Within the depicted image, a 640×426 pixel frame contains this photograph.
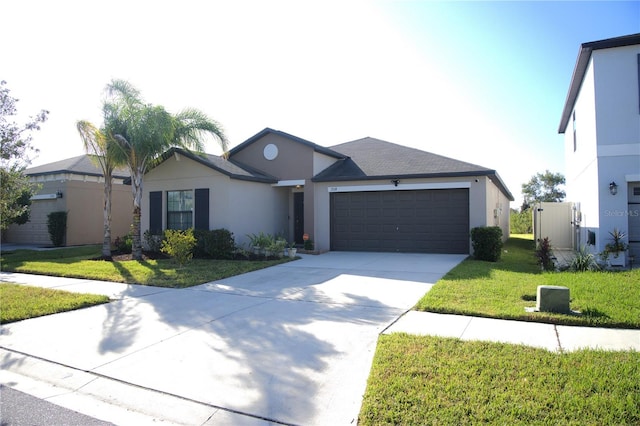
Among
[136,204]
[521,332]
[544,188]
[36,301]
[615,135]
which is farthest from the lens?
[544,188]

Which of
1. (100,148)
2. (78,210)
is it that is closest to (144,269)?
(100,148)

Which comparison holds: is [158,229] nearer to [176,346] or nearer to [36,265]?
[36,265]

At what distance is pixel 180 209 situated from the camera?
15.5 m

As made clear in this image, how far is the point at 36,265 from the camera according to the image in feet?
39.5

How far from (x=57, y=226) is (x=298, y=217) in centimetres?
1188

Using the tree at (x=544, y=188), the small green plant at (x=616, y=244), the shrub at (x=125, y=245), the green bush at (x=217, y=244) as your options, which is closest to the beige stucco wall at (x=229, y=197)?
the green bush at (x=217, y=244)

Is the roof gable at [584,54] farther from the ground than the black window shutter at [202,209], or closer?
farther from the ground

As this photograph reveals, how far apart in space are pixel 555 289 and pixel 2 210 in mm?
16029

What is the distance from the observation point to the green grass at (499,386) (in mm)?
3139

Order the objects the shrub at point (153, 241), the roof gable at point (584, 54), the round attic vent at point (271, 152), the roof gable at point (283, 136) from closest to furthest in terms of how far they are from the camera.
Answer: the roof gable at point (584, 54) → the shrub at point (153, 241) → the roof gable at point (283, 136) → the round attic vent at point (271, 152)

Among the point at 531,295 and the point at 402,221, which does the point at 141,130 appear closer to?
the point at 402,221

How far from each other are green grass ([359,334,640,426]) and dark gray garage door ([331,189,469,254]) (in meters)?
10.0

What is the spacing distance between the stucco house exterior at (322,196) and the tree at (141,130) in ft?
3.93

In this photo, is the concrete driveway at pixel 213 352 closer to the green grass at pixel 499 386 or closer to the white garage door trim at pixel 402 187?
the green grass at pixel 499 386
